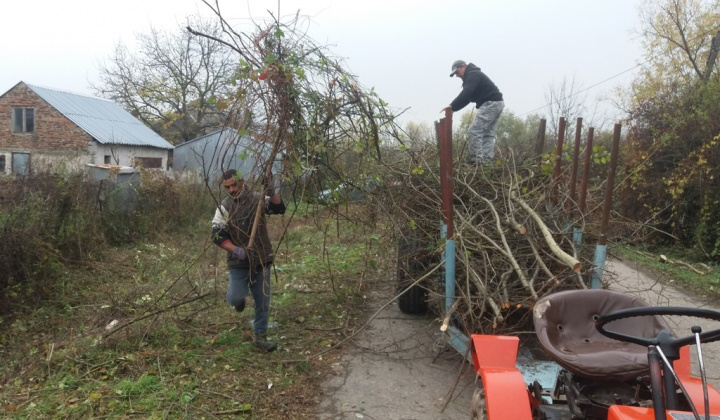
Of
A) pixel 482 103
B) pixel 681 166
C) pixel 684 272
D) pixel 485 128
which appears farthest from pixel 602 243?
pixel 681 166

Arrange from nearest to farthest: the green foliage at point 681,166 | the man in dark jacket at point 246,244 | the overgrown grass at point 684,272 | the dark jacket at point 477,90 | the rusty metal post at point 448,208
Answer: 1. the rusty metal post at point 448,208
2. the man in dark jacket at point 246,244
3. the dark jacket at point 477,90
4. the overgrown grass at point 684,272
5. the green foliage at point 681,166

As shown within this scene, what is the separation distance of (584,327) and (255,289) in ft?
10.8

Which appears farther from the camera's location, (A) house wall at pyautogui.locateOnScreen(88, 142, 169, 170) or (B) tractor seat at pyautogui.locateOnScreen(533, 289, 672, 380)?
(A) house wall at pyautogui.locateOnScreen(88, 142, 169, 170)

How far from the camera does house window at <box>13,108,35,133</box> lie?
27.7 meters

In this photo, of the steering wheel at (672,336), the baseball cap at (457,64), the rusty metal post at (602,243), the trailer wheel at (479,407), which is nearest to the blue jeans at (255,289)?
the trailer wheel at (479,407)

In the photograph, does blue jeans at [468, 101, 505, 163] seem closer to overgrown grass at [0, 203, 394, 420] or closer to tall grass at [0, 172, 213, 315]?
overgrown grass at [0, 203, 394, 420]

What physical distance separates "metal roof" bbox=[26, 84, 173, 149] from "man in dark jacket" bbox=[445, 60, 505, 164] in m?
23.0

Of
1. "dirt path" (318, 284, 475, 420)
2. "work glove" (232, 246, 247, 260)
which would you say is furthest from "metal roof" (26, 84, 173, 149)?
"dirt path" (318, 284, 475, 420)

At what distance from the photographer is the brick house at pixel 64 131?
86.3 ft

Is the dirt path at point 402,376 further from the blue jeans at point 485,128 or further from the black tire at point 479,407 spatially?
the blue jeans at point 485,128

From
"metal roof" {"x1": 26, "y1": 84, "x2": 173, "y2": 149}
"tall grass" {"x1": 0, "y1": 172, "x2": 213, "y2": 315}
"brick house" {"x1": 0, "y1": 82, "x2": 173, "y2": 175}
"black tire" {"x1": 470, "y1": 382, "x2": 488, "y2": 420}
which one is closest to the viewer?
"black tire" {"x1": 470, "y1": 382, "x2": 488, "y2": 420}

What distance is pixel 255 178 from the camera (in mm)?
4840

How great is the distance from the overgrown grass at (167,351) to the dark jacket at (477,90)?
7.44 ft

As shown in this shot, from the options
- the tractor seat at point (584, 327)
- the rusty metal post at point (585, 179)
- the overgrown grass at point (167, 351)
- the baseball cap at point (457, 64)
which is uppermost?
the baseball cap at point (457, 64)
